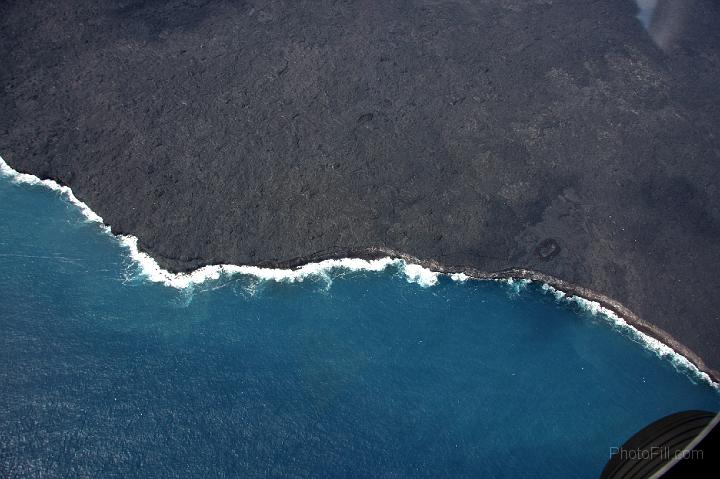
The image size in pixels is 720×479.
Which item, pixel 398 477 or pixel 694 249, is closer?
pixel 398 477

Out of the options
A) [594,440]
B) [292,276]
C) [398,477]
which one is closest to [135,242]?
[292,276]

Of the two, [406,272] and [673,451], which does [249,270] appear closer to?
[406,272]

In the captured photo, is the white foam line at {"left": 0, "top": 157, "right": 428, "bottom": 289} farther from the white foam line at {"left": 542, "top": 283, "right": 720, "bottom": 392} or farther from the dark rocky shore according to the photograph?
the white foam line at {"left": 542, "top": 283, "right": 720, "bottom": 392}

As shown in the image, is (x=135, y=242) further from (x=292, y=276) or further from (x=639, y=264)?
(x=639, y=264)

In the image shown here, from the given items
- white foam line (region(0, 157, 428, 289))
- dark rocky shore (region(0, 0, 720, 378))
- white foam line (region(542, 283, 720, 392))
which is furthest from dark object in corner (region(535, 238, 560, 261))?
white foam line (region(0, 157, 428, 289))

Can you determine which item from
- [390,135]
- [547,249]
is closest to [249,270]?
[390,135]

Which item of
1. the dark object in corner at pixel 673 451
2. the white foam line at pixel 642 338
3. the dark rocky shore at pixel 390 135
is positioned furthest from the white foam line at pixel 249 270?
the dark object in corner at pixel 673 451

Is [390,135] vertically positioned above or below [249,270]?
above
